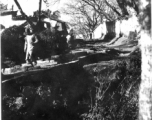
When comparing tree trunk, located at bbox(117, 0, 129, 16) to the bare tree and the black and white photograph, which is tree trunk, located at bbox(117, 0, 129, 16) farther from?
the bare tree

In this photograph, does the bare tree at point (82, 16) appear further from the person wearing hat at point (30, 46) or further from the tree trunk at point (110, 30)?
the person wearing hat at point (30, 46)

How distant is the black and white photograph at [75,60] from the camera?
4.73 m

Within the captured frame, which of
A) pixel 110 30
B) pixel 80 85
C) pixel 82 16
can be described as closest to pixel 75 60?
pixel 80 85

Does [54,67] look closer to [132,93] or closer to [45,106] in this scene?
[45,106]

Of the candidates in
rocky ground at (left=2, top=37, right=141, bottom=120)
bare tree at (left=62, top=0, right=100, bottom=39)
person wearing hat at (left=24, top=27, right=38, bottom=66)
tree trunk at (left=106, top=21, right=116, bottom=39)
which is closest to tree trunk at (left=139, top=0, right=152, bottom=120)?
rocky ground at (left=2, top=37, right=141, bottom=120)

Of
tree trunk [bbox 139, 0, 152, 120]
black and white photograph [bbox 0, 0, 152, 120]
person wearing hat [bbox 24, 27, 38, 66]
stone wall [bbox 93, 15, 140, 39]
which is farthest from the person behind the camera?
stone wall [bbox 93, 15, 140, 39]

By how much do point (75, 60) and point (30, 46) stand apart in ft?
3.62

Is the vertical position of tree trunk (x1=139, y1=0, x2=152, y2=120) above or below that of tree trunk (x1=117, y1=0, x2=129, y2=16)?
below

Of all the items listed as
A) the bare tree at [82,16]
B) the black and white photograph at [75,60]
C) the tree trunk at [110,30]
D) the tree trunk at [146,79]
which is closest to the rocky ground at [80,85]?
the black and white photograph at [75,60]

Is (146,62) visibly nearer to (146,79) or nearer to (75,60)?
(146,79)

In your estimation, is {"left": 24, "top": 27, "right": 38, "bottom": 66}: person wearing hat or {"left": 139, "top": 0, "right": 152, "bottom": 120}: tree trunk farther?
{"left": 24, "top": 27, "right": 38, "bottom": 66}: person wearing hat

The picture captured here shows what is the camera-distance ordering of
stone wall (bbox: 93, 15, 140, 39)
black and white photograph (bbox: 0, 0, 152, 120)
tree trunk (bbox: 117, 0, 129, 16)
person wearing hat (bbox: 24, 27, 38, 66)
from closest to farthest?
1. black and white photograph (bbox: 0, 0, 152, 120)
2. person wearing hat (bbox: 24, 27, 38, 66)
3. stone wall (bbox: 93, 15, 140, 39)
4. tree trunk (bbox: 117, 0, 129, 16)

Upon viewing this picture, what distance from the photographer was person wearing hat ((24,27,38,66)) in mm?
4880

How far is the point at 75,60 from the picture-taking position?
5281 mm
